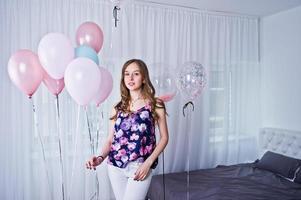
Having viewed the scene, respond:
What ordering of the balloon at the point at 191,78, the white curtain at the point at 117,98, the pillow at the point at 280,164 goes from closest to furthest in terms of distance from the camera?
the balloon at the point at 191,78
the white curtain at the point at 117,98
the pillow at the point at 280,164

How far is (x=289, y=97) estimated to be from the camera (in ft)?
10.5

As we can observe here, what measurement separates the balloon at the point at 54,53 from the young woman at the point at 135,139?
387 mm

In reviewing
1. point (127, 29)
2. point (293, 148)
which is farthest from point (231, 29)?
point (293, 148)

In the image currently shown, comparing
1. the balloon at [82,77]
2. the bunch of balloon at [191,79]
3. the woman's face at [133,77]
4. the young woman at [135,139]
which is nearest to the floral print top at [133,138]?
the young woman at [135,139]

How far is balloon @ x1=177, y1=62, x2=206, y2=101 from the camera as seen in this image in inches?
89.6

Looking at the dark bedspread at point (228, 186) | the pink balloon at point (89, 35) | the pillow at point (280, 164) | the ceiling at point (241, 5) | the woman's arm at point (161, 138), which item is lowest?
the dark bedspread at point (228, 186)

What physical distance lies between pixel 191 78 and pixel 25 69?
4.33 ft

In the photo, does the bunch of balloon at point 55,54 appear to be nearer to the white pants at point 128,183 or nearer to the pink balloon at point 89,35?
the pink balloon at point 89,35

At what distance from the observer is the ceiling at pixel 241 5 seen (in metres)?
2.88

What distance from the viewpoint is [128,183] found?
158 centimetres

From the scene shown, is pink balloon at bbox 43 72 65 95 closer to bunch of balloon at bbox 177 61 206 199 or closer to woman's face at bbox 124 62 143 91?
woman's face at bbox 124 62 143 91

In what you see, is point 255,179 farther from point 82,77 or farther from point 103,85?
point 82,77

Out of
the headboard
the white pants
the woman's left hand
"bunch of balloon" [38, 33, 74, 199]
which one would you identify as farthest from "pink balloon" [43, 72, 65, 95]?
the headboard

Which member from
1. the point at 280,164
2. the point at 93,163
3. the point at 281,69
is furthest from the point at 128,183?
the point at 281,69
